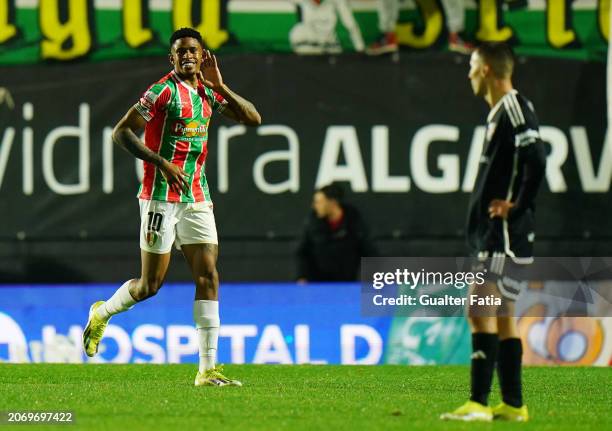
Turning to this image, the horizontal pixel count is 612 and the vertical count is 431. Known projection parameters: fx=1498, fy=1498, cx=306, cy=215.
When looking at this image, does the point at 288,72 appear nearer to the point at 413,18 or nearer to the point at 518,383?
the point at 413,18

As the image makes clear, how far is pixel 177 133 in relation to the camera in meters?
9.02

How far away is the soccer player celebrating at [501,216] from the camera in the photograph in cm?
701

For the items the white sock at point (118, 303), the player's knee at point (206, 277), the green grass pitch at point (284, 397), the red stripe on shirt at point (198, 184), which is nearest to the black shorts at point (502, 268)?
the green grass pitch at point (284, 397)

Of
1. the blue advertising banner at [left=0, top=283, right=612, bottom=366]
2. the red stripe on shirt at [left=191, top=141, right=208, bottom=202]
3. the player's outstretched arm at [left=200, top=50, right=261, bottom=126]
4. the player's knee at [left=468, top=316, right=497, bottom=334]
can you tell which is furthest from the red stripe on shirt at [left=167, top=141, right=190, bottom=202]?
the blue advertising banner at [left=0, top=283, right=612, bottom=366]

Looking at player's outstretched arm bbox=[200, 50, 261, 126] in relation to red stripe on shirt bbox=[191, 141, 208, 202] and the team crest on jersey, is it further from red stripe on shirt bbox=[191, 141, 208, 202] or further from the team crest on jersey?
the team crest on jersey

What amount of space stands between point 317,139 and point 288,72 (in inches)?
25.1

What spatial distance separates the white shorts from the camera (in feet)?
29.6

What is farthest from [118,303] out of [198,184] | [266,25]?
[266,25]

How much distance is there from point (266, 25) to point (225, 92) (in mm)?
4003

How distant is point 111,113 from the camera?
42.6 feet

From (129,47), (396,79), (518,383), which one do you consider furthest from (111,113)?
(518,383)

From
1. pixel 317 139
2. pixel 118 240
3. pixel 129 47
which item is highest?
pixel 129 47

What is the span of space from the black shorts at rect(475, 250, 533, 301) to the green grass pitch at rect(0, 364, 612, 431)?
640 millimetres

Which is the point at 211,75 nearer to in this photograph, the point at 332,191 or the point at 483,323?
the point at 483,323
